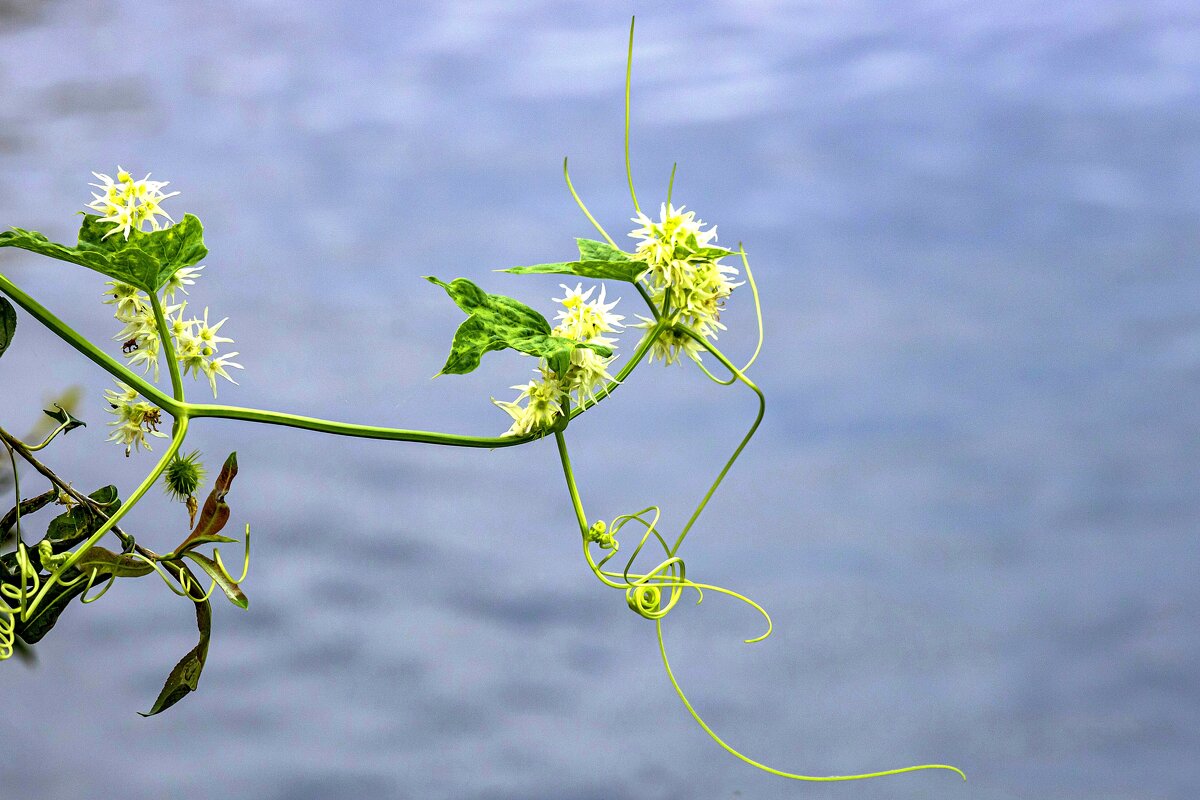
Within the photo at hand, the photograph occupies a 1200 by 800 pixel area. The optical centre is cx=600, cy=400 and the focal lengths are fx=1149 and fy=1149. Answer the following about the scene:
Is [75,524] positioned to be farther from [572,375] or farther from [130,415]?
[572,375]

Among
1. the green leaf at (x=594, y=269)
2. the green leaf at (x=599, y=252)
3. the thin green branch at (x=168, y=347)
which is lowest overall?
the thin green branch at (x=168, y=347)

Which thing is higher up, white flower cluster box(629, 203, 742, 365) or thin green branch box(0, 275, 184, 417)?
white flower cluster box(629, 203, 742, 365)

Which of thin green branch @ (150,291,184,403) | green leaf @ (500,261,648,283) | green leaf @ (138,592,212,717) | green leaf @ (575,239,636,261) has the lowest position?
green leaf @ (138,592,212,717)

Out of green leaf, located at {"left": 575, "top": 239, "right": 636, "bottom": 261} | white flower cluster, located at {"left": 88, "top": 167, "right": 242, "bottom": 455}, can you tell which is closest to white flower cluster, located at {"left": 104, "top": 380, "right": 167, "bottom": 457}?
white flower cluster, located at {"left": 88, "top": 167, "right": 242, "bottom": 455}

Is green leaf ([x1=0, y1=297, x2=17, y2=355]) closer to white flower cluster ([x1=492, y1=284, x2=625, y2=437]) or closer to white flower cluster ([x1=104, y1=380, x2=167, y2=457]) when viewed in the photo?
white flower cluster ([x1=104, y1=380, x2=167, y2=457])

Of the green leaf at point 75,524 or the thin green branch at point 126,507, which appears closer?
the thin green branch at point 126,507

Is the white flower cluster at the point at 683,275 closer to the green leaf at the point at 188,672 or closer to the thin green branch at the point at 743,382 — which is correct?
the thin green branch at the point at 743,382

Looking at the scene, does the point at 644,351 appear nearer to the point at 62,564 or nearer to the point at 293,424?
the point at 293,424

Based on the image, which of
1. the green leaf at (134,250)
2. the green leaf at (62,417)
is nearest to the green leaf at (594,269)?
the green leaf at (134,250)
